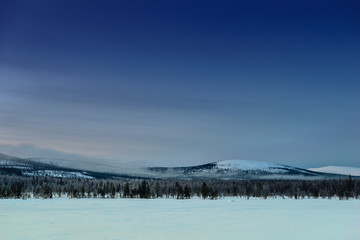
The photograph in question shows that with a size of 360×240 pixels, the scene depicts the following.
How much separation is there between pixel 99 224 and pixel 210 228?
7365 mm

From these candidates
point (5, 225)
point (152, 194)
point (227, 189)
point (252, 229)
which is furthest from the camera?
point (227, 189)

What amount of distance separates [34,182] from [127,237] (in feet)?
372

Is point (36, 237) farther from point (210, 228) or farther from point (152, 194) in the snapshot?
point (152, 194)

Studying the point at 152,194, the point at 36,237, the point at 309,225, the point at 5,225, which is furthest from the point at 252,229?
the point at 152,194

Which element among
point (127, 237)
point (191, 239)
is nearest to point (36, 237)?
point (127, 237)

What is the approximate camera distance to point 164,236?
826 inches

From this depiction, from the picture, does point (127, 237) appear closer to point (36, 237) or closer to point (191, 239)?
point (191, 239)

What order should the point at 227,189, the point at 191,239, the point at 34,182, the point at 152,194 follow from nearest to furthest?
the point at 191,239, the point at 152,194, the point at 227,189, the point at 34,182

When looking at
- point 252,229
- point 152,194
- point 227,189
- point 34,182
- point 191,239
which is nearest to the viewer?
point 191,239

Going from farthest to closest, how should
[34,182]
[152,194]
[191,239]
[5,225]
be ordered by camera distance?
[34,182] → [152,194] → [5,225] → [191,239]

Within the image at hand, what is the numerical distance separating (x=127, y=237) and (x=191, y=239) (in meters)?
3.21

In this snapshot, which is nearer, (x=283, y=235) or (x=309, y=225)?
(x=283, y=235)

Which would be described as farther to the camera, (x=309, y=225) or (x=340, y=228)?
(x=309, y=225)

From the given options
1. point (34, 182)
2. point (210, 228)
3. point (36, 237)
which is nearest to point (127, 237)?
point (36, 237)
